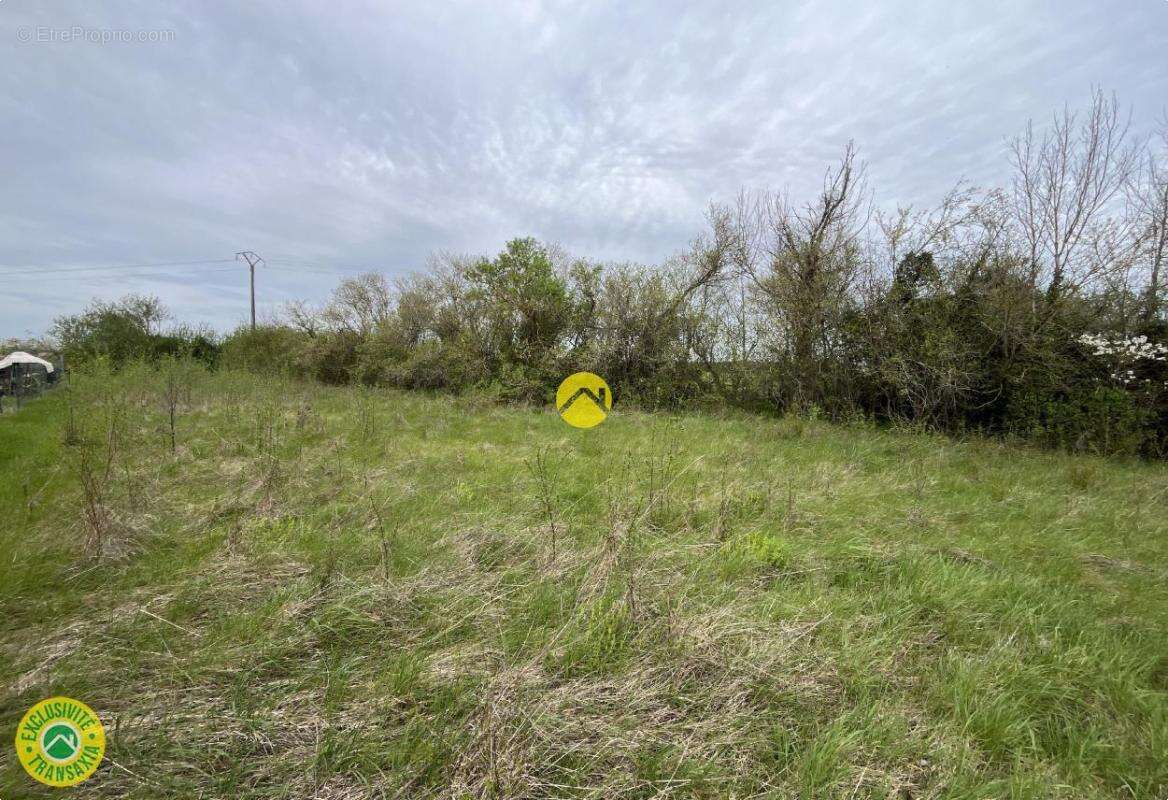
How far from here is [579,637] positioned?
1.85m

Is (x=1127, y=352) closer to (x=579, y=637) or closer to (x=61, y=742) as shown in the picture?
(x=579, y=637)

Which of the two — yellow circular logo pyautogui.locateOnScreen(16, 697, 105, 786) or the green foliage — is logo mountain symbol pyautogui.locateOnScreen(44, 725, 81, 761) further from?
the green foliage

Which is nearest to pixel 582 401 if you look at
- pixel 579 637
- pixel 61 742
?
pixel 579 637

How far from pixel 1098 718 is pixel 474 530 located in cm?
314

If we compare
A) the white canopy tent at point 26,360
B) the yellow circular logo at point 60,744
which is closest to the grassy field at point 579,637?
the yellow circular logo at point 60,744

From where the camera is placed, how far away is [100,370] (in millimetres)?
7988

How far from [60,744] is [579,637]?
1735 mm

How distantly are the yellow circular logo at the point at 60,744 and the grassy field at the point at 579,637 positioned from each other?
46mm

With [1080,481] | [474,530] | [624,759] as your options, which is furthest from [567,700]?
[1080,481]

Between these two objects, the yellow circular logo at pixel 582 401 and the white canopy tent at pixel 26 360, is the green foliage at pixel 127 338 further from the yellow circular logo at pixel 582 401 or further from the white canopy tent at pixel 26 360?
the yellow circular logo at pixel 582 401

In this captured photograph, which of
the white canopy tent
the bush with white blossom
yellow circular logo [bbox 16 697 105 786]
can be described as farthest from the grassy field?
the white canopy tent

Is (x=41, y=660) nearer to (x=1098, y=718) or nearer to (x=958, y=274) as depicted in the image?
(x=1098, y=718)

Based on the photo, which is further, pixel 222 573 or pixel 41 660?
pixel 222 573

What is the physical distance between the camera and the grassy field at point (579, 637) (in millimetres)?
1347
